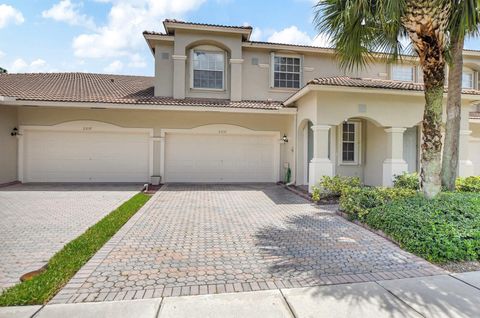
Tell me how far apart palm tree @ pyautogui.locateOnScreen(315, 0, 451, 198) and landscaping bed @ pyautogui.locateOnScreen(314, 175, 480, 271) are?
88cm

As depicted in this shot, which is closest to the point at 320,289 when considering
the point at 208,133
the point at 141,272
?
the point at 141,272

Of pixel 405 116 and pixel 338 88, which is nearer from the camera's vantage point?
pixel 338 88

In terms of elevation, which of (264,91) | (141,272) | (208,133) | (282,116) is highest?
(264,91)

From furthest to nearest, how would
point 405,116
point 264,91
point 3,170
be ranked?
point 264,91 < point 3,170 < point 405,116

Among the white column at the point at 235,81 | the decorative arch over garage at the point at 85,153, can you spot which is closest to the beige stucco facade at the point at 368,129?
the white column at the point at 235,81

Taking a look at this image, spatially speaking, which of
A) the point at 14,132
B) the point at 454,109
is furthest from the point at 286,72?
the point at 14,132

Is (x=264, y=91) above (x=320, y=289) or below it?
above

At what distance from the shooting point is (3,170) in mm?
12289

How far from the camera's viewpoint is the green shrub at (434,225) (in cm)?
473

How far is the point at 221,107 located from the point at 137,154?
471 cm

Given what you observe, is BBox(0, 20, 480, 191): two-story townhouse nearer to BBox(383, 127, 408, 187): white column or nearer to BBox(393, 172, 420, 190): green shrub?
BBox(383, 127, 408, 187): white column

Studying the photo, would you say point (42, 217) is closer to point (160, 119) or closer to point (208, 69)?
point (160, 119)

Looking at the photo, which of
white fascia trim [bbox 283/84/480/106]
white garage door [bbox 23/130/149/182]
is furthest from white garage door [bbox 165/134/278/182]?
white fascia trim [bbox 283/84/480/106]

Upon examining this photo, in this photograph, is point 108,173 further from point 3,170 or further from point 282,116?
point 282,116
